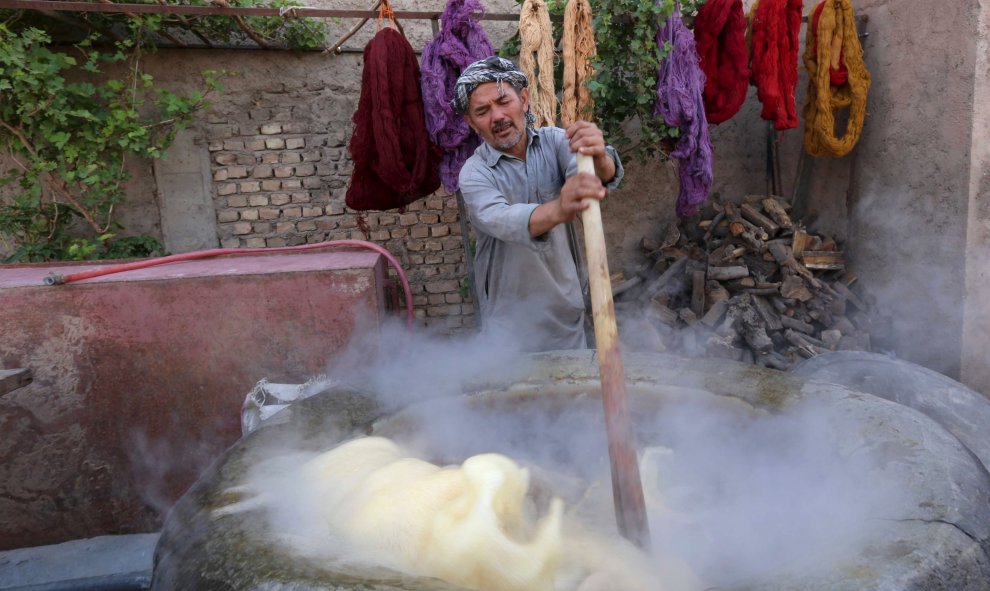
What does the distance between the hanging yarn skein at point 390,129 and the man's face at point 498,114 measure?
3.68 feet

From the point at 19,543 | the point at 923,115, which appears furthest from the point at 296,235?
the point at 923,115

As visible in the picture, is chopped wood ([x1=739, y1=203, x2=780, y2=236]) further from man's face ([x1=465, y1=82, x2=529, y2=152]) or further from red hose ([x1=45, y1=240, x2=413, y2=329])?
red hose ([x1=45, y1=240, x2=413, y2=329])

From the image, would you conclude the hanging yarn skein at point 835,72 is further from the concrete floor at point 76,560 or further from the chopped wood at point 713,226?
the concrete floor at point 76,560

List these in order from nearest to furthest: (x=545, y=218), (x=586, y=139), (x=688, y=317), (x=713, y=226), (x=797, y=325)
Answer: (x=586, y=139) → (x=545, y=218) → (x=797, y=325) → (x=688, y=317) → (x=713, y=226)

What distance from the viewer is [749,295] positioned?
4535 mm

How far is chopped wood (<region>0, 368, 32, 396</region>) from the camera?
2131 millimetres

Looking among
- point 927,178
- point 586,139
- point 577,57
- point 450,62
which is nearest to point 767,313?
point 927,178

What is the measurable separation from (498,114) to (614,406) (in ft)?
4.86

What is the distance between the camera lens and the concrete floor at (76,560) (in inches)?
104

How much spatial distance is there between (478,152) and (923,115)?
3095 mm

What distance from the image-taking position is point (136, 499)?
2.77 metres

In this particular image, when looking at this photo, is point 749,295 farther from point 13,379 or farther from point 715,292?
point 13,379

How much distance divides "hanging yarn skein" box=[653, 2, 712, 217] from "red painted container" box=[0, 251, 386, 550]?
2307 mm

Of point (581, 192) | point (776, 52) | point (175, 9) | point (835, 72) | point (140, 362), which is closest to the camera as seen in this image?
point (581, 192)
